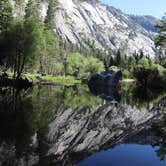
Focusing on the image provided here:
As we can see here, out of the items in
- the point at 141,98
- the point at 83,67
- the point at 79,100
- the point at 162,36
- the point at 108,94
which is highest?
the point at 162,36

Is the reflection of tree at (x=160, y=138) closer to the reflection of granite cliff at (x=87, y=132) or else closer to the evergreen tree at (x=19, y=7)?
the reflection of granite cliff at (x=87, y=132)

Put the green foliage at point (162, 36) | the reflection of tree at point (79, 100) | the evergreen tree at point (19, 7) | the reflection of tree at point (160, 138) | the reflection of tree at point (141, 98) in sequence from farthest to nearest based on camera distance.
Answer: the evergreen tree at point (19, 7) → the green foliage at point (162, 36) → the reflection of tree at point (141, 98) → the reflection of tree at point (79, 100) → the reflection of tree at point (160, 138)

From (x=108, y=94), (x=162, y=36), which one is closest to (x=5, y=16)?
(x=108, y=94)

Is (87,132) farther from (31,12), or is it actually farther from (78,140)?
(31,12)

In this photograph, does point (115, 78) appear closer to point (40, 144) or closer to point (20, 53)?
point (20, 53)

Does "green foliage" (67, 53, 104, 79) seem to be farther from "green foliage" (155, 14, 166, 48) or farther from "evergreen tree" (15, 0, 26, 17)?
"green foliage" (155, 14, 166, 48)

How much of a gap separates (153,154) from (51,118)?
1093 centimetres

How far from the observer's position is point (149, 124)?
28.4 metres

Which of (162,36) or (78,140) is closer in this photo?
(78,140)

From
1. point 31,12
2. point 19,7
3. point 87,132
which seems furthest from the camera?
point 19,7

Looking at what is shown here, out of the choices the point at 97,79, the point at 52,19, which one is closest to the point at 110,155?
the point at 97,79

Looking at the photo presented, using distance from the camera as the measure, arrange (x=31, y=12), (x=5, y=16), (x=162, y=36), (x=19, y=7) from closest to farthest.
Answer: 1. (x=162, y=36)
2. (x=5, y=16)
3. (x=31, y=12)
4. (x=19, y=7)

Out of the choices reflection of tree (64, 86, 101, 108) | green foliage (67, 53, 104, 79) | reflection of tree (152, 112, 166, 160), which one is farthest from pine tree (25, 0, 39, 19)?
reflection of tree (152, 112, 166, 160)

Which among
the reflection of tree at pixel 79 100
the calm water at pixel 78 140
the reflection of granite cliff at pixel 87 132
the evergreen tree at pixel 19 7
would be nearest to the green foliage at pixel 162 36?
the reflection of tree at pixel 79 100
